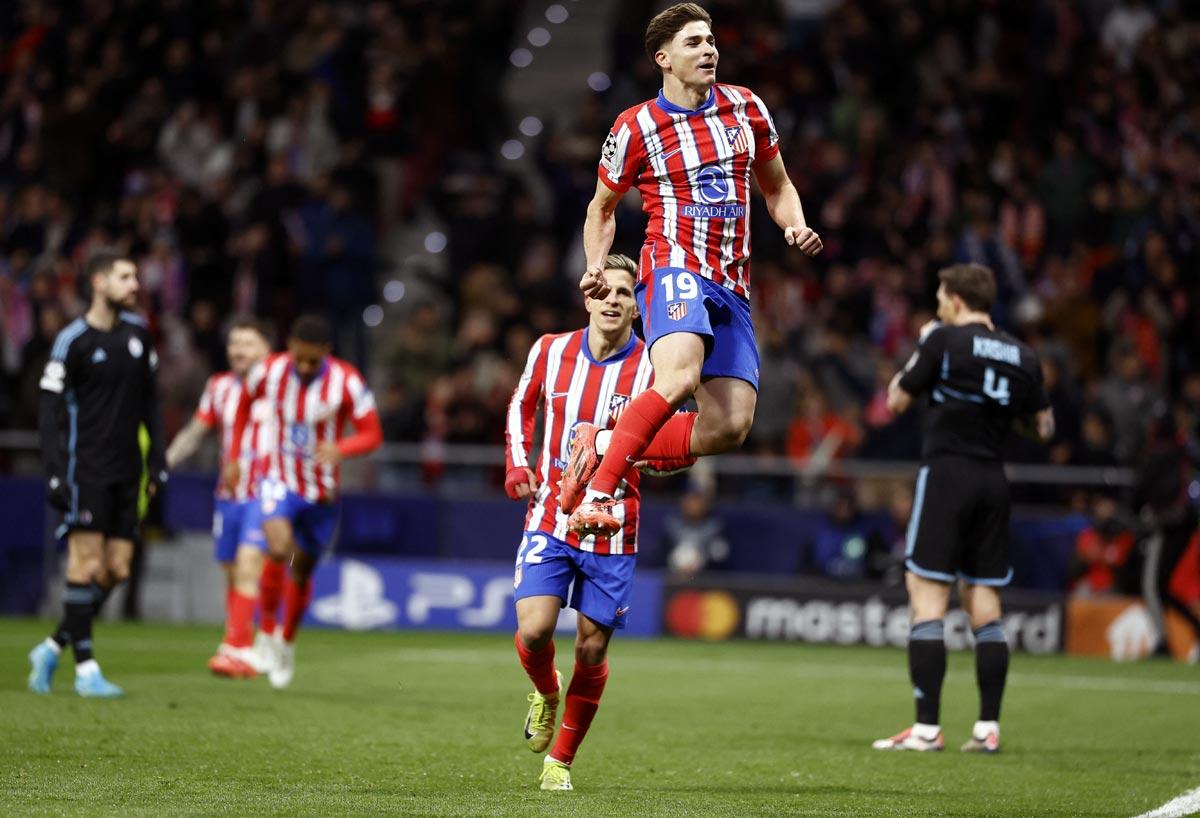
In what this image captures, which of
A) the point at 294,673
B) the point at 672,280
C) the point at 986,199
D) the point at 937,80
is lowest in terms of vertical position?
the point at 294,673

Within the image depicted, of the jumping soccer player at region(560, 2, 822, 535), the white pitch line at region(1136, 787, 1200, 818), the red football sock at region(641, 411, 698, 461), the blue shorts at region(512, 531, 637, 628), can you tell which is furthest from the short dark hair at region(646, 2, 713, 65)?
the white pitch line at region(1136, 787, 1200, 818)

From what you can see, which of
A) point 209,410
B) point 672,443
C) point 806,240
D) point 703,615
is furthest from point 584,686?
point 703,615

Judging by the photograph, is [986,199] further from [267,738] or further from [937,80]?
[267,738]

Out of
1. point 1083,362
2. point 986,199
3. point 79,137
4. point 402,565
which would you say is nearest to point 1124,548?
point 1083,362

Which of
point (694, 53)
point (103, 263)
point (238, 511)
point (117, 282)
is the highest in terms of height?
point (694, 53)

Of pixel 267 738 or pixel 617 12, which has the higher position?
pixel 617 12

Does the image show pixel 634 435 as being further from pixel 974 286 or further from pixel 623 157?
pixel 974 286

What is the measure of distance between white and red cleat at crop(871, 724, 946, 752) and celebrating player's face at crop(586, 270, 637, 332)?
2813mm

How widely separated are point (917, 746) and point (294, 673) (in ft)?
16.3

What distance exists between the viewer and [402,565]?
17.1 m

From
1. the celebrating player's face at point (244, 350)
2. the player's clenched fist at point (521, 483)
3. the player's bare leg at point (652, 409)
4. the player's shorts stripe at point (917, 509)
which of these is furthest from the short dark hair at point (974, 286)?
the celebrating player's face at point (244, 350)

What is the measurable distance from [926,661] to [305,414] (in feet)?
15.6

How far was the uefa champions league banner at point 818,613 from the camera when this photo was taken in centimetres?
1564

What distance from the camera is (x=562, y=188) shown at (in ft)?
65.6
